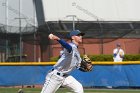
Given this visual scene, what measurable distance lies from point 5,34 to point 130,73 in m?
9.39

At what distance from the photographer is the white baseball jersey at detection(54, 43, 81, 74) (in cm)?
985

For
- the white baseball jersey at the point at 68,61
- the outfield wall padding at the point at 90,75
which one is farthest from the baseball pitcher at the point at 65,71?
the outfield wall padding at the point at 90,75

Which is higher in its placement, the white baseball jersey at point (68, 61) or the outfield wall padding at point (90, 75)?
the white baseball jersey at point (68, 61)

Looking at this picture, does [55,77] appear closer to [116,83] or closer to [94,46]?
[116,83]

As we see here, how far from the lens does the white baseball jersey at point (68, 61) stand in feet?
32.3

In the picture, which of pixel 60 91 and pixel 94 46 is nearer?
pixel 60 91

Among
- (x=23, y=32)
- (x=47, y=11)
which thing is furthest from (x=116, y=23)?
(x=23, y=32)

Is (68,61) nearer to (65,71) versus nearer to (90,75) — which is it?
(65,71)

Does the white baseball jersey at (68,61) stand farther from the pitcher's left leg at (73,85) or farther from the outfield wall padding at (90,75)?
the outfield wall padding at (90,75)

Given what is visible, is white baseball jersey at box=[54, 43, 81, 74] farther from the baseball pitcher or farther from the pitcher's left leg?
the pitcher's left leg

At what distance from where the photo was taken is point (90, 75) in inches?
761

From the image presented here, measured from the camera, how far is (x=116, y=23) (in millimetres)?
30281

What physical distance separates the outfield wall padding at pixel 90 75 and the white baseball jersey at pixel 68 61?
361 inches

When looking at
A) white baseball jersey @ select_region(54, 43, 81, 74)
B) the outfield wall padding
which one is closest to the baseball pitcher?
white baseball jersey @ select_region(54, 43, 81, 74)
